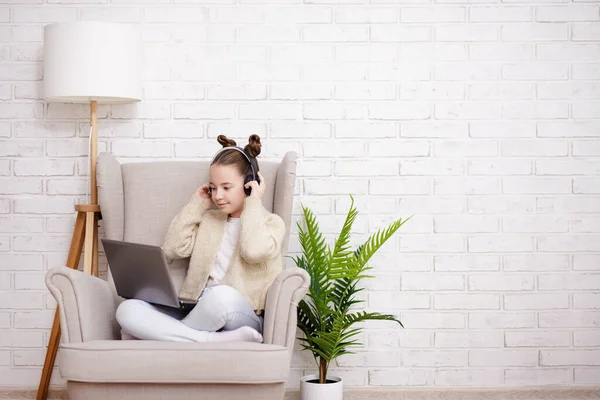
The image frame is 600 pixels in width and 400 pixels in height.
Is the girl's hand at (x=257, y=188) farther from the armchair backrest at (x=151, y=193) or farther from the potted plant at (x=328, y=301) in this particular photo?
the potted plant at (x=328, y=301)

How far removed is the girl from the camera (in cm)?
252

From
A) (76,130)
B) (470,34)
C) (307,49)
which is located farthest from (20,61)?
(470,34)

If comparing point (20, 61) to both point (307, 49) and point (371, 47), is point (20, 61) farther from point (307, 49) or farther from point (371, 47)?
point (371, 47)

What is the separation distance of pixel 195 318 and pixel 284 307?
1.14 feet

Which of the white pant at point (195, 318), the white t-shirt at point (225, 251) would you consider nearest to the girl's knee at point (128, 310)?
the white pant at point (195, 318)

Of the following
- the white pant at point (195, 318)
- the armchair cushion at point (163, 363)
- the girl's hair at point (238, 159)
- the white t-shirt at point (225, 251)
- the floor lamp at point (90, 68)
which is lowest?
the armchair cushion at point (163, 363)

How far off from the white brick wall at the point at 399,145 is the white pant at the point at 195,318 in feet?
2.72

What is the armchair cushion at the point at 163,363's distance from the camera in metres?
2.27

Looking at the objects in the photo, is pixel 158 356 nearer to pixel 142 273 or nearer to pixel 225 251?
pixel 142 273

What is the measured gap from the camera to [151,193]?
3.01 m

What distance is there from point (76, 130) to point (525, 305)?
2251 millimetres

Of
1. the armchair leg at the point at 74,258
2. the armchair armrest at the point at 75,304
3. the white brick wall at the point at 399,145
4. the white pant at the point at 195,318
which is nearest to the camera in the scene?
the armchair armrest at the point at 75,304

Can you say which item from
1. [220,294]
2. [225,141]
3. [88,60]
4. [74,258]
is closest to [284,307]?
[220,294]

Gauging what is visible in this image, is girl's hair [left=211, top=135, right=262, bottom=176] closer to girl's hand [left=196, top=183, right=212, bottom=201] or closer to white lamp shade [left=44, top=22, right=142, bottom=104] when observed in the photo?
girl's hand [left=196, top=183, right=212, bottom=201]
